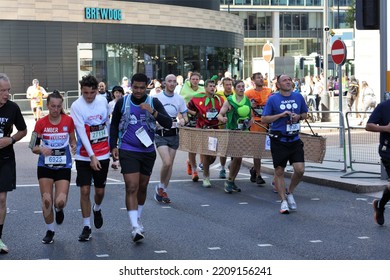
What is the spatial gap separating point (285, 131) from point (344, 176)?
338 centimetres

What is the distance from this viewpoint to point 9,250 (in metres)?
8.67

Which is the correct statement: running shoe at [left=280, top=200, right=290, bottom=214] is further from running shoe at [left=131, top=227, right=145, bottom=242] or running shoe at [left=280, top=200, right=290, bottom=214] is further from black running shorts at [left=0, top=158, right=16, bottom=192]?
black running shorts at [left=0, top=158, right=16, bottom=192]

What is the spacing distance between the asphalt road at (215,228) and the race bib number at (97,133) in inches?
43.4

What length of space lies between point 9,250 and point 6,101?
1.52 m

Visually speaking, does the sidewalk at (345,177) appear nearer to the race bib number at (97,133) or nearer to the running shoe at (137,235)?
the running shoe at (137,235)

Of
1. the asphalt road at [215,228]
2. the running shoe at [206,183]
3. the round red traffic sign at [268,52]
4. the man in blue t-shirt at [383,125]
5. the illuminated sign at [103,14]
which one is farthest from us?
the illuminated sign at [103,14]

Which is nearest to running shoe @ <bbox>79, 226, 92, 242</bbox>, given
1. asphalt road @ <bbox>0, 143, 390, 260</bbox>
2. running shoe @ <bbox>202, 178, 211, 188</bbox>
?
asphalt road @ <bbox>0, 143, 390, 260</bbox>

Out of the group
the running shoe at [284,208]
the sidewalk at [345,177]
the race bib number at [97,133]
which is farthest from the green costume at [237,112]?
the race bib number at [97,133]

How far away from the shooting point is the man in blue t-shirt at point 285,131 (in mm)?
11141

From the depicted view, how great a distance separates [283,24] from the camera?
4085 inches

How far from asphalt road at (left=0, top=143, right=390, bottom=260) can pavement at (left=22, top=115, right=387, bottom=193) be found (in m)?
0.22

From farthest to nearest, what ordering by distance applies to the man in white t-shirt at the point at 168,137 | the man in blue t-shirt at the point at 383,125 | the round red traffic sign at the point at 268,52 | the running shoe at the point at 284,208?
the round red traffic sign at the point at 268,52 < the man in white t-shirt at the point at 168,137 < the running shoe at the point at 284,208 < the man in blue t-shirt at the point at 383,125

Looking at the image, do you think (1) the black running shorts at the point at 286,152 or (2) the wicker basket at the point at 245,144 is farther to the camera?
(2) the wicker basket at the point at 245,144

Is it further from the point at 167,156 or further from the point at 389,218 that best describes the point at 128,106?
the point at 389,218
